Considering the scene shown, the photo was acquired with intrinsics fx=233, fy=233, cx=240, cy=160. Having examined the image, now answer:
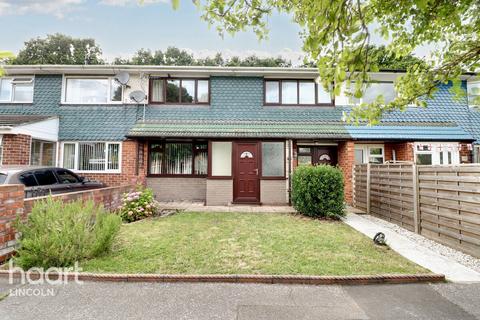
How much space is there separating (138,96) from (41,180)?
611 centimetres

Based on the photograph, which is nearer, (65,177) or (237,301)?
(237,301)

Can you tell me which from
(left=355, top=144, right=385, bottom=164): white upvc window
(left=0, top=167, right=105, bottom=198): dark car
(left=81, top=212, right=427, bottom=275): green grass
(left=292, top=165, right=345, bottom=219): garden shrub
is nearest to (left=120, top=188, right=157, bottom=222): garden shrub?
(left=81, top=212, right=427, bottom=275): green grass

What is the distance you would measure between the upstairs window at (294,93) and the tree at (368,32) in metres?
6.02

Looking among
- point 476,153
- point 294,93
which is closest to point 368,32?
point 294,93

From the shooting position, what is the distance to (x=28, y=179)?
5395 mm

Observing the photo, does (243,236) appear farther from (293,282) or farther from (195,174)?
(195,174)

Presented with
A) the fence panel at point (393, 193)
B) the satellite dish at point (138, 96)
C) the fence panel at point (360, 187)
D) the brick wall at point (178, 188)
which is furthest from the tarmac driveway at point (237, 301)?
the satellite dish at point (138, 96)

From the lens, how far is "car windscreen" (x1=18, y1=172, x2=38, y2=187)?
5259 mm

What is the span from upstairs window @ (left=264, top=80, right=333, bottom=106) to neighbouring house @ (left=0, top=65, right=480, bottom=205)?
0.05 metres

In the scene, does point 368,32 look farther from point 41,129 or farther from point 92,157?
point 41,129

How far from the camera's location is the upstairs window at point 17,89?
11016 mm

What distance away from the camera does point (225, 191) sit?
9.91m

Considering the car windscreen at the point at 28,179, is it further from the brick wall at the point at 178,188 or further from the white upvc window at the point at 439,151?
the white upvc window at the point at 439,151

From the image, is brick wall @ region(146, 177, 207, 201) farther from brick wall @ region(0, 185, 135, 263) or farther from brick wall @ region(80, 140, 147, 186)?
brick wall @ region(0, 185, 135, 263)
